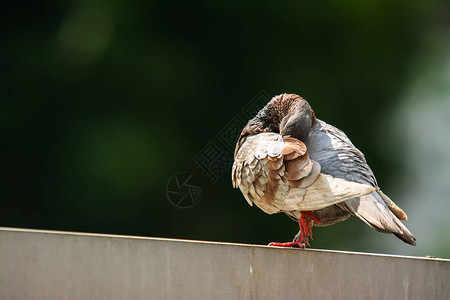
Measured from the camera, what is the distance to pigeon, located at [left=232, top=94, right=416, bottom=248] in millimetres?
2066

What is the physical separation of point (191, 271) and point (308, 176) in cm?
71

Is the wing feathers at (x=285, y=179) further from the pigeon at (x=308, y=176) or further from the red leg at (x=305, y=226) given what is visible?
the red leg at (x=305, y=226)

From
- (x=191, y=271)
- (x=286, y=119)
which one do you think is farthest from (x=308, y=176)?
(x=191, y=271)

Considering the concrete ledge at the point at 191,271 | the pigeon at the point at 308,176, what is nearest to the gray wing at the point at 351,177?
the pigeon at the point at 308,176

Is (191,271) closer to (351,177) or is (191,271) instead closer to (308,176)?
(308,176)

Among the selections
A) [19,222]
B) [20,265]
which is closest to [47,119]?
[19,222]

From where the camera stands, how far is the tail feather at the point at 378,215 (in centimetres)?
196

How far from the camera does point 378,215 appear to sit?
202 centimetres

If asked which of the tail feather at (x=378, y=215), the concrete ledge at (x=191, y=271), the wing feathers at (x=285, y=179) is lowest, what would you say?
the concrete ledge at (x=191, y=271)

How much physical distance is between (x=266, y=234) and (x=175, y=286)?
3.29 m

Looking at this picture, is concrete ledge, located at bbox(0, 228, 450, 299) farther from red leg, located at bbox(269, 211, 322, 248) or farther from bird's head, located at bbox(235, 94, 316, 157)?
bird's head, located at bbox(235, 94, 316, 157)

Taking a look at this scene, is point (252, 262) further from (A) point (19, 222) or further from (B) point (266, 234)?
(A) point (19, 222)

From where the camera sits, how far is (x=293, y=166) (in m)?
2.21

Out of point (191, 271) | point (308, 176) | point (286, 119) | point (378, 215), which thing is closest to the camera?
point (191, 271)
